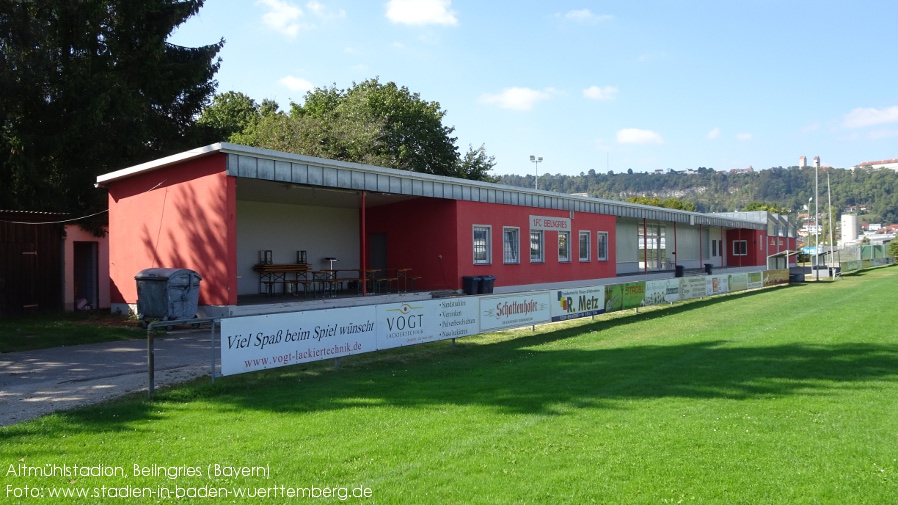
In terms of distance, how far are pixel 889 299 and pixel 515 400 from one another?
76.6 ft

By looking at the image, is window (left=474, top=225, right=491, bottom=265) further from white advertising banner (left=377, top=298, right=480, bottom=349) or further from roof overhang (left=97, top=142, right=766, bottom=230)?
white advertising banner (left=377, top=298, right=480, bottom=349)

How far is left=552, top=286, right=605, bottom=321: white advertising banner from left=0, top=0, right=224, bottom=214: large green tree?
15763mm

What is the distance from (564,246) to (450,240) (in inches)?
328

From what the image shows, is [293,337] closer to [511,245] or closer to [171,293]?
[171,293]

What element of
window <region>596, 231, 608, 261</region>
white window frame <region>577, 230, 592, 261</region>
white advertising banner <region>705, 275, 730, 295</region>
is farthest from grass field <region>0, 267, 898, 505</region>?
window <region>596, 231, 608, 261</region>

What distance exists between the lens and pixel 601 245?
32.9 m

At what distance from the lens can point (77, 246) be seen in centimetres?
2264

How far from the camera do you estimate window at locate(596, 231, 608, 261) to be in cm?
3243

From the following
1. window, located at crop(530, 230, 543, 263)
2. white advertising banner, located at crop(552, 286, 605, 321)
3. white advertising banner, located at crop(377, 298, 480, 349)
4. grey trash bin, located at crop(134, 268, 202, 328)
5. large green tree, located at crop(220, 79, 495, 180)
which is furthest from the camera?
large green tree, located at crop(220, 79, 495, 180)

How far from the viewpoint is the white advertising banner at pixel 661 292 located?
22.8 m

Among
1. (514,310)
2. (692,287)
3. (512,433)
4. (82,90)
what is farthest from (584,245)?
(512,433)

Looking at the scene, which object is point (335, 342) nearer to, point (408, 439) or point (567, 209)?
point (408, 439)

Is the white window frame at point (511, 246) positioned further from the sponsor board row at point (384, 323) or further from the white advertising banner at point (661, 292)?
the sponsor board row at point (384, 323)

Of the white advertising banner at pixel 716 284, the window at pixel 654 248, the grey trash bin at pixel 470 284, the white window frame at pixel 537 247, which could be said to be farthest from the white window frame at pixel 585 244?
the window at pixel 654 248
